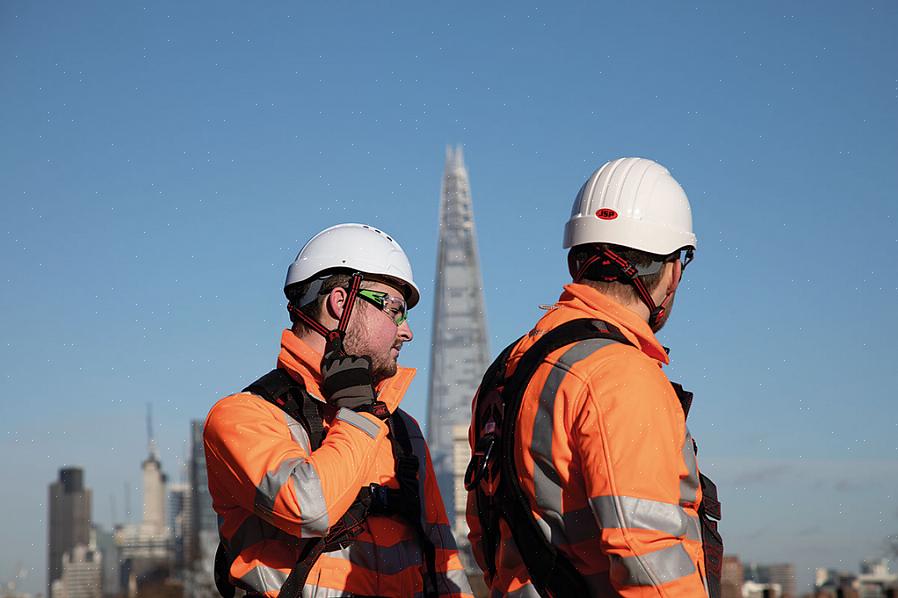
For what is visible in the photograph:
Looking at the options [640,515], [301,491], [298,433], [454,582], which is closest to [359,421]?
[298,433]

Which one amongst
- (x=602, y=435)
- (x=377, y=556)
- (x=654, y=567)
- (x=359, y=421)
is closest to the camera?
(x=654, y=567)

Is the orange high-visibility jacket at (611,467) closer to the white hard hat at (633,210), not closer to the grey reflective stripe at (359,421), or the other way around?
the white hard hat at (633,210)

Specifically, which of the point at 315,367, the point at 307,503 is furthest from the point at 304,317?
the point at 307,503

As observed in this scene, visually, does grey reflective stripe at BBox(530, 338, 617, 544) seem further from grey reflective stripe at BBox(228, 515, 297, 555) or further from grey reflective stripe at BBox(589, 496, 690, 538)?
grey reflective stripe at BBox(228, 515, 297, 555)

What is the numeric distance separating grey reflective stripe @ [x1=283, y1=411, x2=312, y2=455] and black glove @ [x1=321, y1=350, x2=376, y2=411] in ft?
0.57

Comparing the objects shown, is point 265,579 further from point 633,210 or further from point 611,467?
point 633,210

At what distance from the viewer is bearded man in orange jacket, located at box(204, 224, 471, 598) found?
5.19 m

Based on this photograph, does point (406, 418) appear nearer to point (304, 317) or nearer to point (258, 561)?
point (304, 317)

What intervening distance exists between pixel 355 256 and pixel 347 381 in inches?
33.1

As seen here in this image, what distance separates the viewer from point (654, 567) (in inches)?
153

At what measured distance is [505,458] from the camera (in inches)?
175

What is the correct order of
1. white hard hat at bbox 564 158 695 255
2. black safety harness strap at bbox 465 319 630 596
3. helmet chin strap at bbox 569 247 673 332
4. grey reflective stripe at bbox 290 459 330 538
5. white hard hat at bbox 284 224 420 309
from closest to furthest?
1. black safety harness strap at bbox 465 319 630 596
2. helmet chin strap at bbox 569 247 673 332
3. white hard hat at bbox 564 158 695 255
4. grey reflective stripe at bbox 290 459 330 538
5. white hard hat at bbox 284 224 420 309

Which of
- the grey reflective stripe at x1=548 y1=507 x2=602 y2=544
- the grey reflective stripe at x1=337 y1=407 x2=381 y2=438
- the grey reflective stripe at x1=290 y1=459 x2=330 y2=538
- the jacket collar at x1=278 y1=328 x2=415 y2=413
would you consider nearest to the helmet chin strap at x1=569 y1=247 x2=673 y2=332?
the grey reflective stripe at x1=548 y1=507 x2=602 y2=544

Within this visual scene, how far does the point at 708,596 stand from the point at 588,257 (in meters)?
1.32
